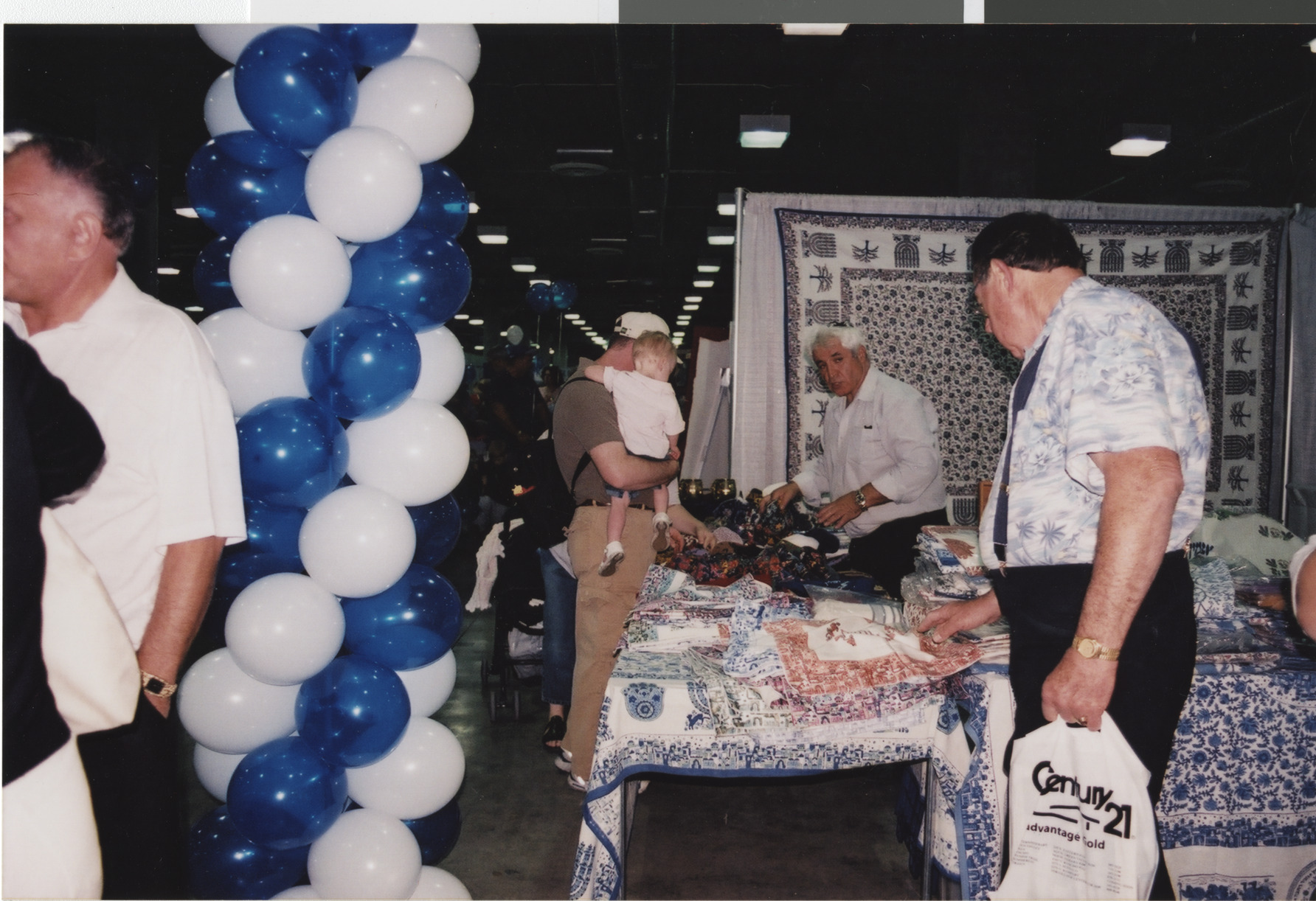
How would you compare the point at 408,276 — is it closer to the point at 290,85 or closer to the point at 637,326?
the point at 290,85

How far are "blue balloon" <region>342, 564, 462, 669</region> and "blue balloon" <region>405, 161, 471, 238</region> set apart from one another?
906 mm

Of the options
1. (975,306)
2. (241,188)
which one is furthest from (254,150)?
(975,306)

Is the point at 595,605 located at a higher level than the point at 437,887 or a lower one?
higher

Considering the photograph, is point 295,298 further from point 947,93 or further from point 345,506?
point 947,93

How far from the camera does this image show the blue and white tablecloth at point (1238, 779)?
1913 millimetres

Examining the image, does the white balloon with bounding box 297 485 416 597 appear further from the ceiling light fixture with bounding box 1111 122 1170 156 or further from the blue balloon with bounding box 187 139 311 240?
the ceiling light fixture with bounding box 1111 122 1170 156

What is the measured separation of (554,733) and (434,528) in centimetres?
162

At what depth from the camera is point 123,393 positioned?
1608 mm

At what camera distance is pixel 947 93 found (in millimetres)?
5156

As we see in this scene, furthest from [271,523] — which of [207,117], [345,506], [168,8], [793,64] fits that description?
[793,64]

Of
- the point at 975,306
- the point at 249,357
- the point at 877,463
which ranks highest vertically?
the point at 975,306

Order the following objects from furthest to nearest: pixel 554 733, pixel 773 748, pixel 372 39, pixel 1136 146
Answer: pixel 1136 146 → pixel 554 733 → pixel 372 39 → pixel 773 748

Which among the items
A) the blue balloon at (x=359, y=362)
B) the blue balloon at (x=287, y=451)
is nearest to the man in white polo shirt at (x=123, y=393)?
the blue balloon at (x=287, y=451)

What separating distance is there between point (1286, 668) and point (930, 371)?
266 cm
